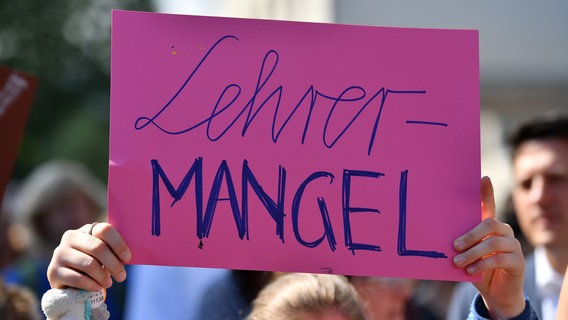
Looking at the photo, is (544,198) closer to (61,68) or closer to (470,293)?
(470,293)

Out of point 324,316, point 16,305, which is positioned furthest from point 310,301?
point 16,305

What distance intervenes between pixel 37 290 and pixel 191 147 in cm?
276

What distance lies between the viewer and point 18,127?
7.59 feet

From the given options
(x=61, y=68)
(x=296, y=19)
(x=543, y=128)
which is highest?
(x=61, y=68)

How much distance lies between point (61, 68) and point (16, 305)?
32.0 meters

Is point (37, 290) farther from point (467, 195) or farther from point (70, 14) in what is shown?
point (70, 14)

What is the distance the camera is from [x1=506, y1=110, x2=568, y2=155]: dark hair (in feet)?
11.3

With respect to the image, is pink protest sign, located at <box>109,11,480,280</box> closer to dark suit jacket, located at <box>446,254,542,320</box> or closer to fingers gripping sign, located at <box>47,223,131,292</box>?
fingers gripping sign, located at <box>47,223,131,292</box>

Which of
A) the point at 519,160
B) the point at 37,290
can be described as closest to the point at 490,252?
the point at 519,160

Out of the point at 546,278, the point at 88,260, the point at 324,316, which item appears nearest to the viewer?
the point at 88,260

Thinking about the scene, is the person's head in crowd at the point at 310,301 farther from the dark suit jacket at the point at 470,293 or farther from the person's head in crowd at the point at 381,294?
the dark suit jacket at the point at 470,293

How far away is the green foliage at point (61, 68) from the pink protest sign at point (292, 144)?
28.3m

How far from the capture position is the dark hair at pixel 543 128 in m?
3.45

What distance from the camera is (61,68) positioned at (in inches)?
1310
